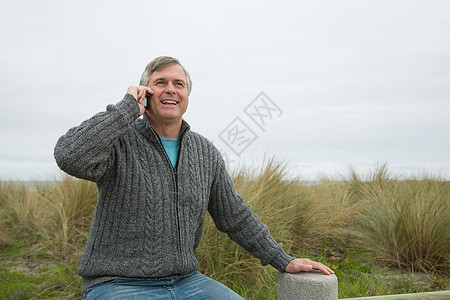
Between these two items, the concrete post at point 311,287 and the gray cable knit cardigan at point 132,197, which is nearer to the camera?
the gray cable knit cardigan at point 132,197

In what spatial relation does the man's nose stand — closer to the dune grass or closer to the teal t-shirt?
the teal t-shirt

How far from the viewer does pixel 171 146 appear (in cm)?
239

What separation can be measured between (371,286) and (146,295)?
2.43 m

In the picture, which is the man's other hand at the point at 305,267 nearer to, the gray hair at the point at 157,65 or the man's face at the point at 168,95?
the man's face at the point at 168,95

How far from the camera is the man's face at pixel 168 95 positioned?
232cm

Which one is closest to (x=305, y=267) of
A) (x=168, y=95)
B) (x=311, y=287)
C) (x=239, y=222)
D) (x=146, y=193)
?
(x=311, y=287)

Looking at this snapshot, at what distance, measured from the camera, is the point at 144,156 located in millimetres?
2219

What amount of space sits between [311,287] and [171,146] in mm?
1085

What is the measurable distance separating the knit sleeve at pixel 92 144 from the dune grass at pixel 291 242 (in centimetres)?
164

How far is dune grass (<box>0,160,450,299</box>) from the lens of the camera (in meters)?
3.56

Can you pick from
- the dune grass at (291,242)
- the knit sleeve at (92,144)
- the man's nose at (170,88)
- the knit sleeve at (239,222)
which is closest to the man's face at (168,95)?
the man's nose at (170,88)

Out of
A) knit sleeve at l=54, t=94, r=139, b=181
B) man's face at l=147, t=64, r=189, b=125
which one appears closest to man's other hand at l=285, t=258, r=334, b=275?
man's face at l=147, t=64, r=189, b=125

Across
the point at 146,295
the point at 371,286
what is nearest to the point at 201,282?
Answer: the point at 146,295

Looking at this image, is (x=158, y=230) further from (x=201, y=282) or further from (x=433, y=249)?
(x=433, y=249)
